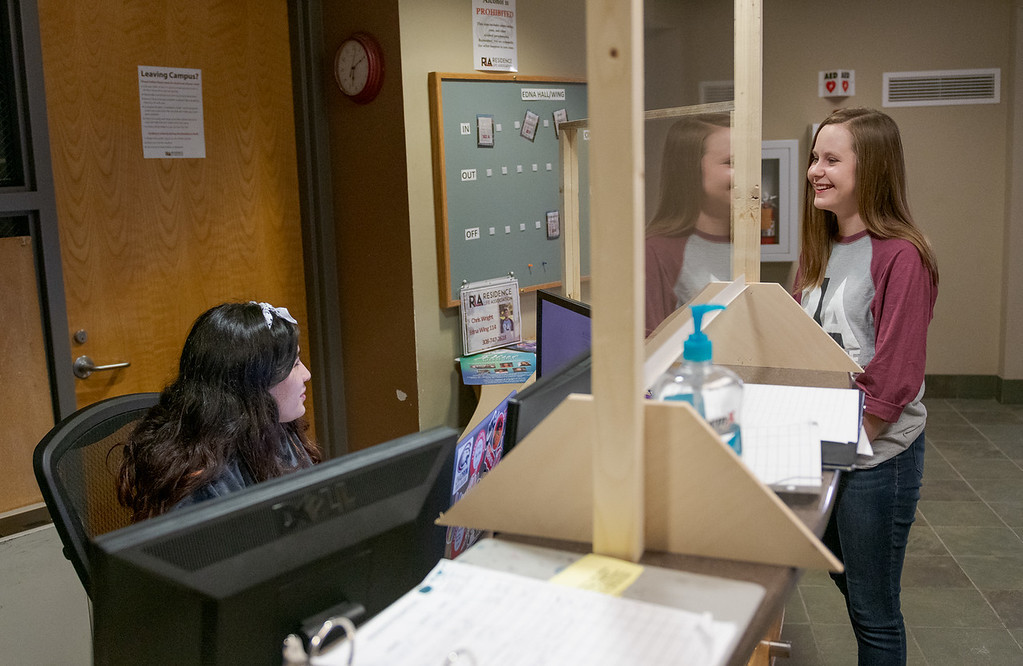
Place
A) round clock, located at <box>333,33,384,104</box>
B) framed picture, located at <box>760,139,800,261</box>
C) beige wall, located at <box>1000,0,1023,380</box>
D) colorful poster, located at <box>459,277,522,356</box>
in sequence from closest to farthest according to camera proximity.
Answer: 1. round clock, located at <box>333,33,384,104</box>
2. colorful poster, located at <box>459,277,522,356</box>
3. beige wall, located at <box>1000,0,1023,380</box>
4. framed picture, located at <box>760,139,800,261</box>

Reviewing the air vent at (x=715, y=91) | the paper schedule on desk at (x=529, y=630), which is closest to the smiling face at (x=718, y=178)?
the air vent at (x=715, y=91)

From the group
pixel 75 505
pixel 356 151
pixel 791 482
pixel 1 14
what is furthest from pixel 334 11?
pixel 791 482

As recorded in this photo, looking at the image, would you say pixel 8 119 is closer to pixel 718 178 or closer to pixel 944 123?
pixel 718 178

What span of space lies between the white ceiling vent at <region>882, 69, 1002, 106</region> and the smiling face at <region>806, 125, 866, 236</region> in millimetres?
3450

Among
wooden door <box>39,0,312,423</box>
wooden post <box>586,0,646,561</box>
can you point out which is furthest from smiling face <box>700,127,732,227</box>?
wooden door <box>39,0,312,423</box>

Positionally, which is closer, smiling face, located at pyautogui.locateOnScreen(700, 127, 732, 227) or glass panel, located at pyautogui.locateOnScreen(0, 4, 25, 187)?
smiling face, located at pyautogui.locateOnScreen(700, 127, 732, 227)

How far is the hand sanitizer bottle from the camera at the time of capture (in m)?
1.19

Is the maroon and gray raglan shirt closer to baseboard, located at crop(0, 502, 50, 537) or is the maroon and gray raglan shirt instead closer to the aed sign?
baseboard, located at crop(0, 502, 50, 537)

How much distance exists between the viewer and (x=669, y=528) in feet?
3.36

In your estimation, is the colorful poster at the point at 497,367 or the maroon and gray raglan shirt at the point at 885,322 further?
the colorful poster at the point at 497,367

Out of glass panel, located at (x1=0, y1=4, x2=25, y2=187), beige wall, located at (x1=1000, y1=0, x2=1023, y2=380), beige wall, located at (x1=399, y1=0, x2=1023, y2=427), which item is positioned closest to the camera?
glass panel, located at (x1=0, y1=4, x2=25, y2=187)

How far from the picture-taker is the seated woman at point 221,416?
1.58 meters

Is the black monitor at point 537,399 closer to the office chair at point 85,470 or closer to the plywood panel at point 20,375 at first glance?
the office chair at point 85,470

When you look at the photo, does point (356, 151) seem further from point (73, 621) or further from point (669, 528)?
point (669, 528)
